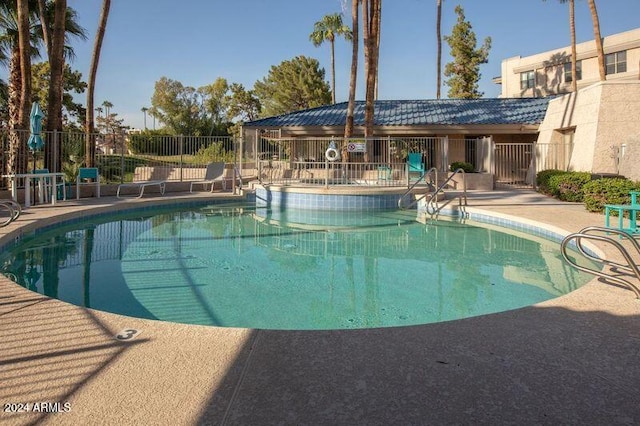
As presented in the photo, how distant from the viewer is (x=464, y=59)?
32.7 meters

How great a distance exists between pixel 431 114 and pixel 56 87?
16.5 m

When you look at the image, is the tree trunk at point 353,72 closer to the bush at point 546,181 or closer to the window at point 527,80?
the bush at point 546,181

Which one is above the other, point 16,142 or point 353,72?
point 353,72

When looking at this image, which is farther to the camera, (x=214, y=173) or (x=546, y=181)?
(x=214, y=173)

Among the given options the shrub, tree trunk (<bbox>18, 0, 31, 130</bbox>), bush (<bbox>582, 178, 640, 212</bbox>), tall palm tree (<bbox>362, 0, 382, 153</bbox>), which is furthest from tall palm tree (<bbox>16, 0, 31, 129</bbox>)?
the shrub

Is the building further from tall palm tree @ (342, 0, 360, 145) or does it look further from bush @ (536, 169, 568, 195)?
tall palm tree @ (342, 0, 360, 145)

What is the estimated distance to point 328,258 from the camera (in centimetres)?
747

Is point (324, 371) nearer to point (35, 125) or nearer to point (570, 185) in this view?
point (35, 125)

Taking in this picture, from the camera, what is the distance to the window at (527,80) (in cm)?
3281

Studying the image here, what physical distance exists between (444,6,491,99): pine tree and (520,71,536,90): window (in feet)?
10.2

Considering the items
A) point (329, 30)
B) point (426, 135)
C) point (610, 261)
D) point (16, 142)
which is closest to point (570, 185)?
point (610, 261)

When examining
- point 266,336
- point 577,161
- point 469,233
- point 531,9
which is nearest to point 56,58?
point 469,233

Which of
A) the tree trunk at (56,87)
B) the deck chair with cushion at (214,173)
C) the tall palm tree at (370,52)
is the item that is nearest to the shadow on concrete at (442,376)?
the tree trunk at (56,87)

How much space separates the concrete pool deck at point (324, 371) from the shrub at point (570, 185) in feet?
33.8
